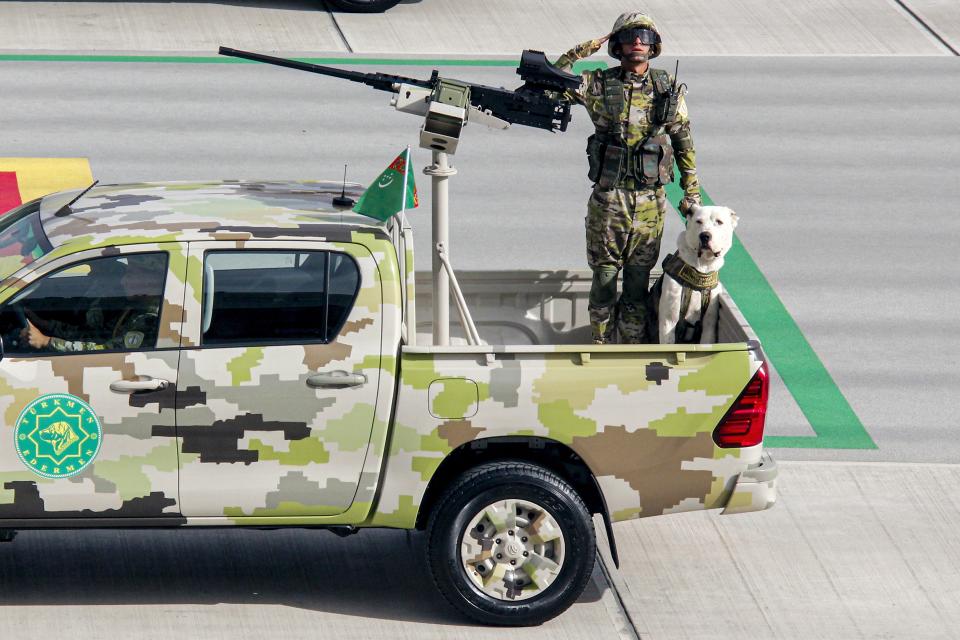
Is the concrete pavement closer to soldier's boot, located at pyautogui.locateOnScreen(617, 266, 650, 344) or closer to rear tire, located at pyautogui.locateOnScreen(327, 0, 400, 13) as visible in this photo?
rear tire, located at pyautogui.locateOnScreen(327, 0, 400, 13)

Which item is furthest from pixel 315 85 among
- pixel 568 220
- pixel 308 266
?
pixel 308 266

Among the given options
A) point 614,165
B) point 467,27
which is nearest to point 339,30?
point 467,27

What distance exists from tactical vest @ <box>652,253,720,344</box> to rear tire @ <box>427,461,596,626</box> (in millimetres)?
1465

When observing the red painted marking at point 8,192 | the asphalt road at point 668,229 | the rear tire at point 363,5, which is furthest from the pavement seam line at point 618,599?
the rear tire at point 363,5

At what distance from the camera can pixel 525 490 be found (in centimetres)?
709

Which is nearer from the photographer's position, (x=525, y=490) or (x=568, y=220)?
(x=525, y=490)

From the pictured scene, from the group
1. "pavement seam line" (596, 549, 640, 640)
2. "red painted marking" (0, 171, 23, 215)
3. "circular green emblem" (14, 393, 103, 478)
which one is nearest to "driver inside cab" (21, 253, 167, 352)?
Answer: "circular green emblem" (14, 393, 103, 478)

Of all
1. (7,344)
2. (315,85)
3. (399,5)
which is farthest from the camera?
(399,5)

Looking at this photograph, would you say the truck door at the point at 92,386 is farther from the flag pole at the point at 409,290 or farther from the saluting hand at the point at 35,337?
the flag pole at the point at 409,290

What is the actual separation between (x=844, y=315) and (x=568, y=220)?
289cm

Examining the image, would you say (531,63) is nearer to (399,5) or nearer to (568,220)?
(568,220)

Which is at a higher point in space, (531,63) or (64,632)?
(531,63)

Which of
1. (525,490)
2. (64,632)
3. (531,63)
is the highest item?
(531,63)

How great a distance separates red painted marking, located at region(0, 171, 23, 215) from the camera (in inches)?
512
